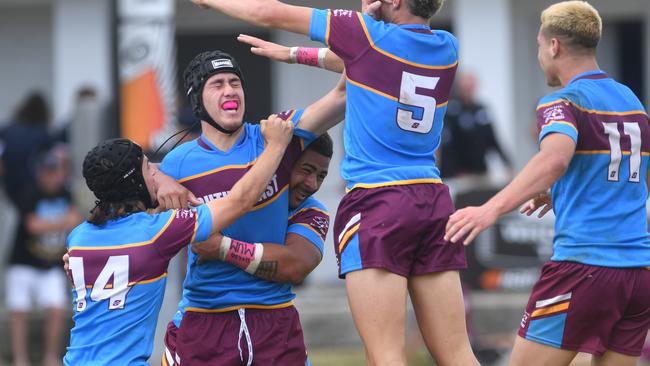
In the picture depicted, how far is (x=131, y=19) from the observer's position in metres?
11.3

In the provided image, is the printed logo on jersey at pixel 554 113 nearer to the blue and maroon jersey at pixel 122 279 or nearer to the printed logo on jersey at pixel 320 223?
the printed logo on jersey at pixel 320 223

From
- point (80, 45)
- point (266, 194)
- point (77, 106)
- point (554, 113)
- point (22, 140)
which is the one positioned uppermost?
point (554, 113)

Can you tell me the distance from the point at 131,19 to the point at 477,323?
4143mm

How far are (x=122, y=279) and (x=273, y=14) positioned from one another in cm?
135

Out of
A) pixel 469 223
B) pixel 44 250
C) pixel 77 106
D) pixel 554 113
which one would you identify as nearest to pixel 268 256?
pixel 469 223

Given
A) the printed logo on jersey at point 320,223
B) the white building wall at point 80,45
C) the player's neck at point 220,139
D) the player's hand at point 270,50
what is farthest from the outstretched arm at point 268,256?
the white building wall at point 80,45

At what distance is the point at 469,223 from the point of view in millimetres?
5719

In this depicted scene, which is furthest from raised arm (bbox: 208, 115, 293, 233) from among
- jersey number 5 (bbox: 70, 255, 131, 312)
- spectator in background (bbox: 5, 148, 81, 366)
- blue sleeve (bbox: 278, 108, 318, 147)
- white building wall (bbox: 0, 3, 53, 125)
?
white building wall (bbox: 0, 3, 53, 125)

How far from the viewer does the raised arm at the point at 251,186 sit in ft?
20.0

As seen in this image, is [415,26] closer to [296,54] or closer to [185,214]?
[296,54]

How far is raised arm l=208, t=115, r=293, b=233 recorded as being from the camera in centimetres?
609

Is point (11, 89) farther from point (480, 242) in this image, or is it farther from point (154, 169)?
point (154, 169)

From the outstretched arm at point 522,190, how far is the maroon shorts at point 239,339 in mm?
1120

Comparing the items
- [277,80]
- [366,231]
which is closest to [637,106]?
[366,231]
